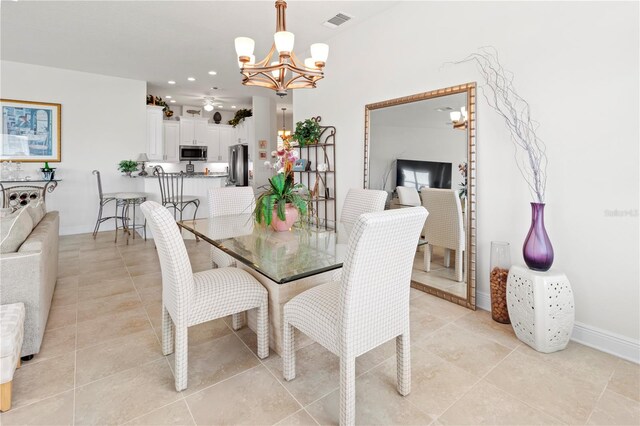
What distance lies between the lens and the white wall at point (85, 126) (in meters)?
5.29

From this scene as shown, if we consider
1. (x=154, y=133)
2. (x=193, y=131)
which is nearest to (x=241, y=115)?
(x=193, y=131)

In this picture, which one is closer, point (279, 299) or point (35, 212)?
point (279, 299)

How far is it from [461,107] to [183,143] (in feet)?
22.1

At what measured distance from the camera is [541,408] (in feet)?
5.11

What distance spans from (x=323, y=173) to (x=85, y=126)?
14.4ft

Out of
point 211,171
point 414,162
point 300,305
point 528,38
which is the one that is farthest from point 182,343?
point 211,171

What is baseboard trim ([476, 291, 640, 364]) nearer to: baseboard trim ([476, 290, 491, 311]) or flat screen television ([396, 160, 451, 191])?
baseboard trim ([476, 290, 491, 311])

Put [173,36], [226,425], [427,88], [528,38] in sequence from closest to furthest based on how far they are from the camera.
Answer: [226,425] < [528,38] < [427,88] < [173,36]

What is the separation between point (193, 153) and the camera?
7.78 metres

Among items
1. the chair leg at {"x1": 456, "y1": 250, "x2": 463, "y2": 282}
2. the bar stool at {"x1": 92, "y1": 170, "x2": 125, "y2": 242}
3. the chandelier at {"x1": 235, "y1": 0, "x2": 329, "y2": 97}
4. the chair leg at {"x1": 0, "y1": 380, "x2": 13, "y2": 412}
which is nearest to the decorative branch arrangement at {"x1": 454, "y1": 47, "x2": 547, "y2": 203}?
the chair leg at {"x1": 456, "y1": 250, "x2": 463, "y2": 282}

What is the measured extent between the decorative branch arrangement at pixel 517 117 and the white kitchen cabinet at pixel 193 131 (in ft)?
22.3

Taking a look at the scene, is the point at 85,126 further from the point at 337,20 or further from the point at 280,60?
the point at 280,60

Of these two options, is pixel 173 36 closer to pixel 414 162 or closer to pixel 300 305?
pixel 414 162

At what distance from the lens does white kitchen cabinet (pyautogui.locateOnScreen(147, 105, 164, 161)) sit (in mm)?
6520
